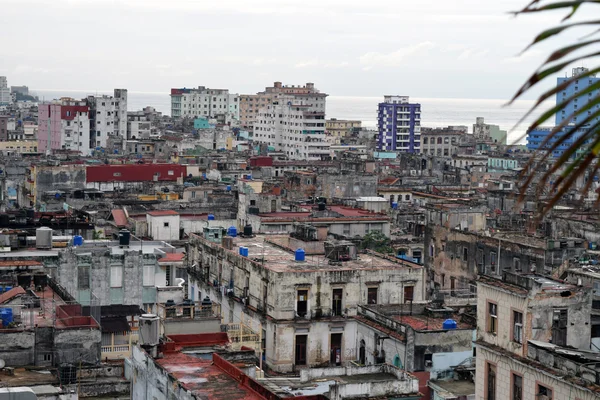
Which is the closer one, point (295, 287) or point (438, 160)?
point (295, 287)

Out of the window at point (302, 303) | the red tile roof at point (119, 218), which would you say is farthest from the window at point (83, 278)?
the red tile roof at point (119, 218)

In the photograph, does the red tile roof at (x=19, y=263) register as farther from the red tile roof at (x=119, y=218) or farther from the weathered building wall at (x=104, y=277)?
the red tile roof at (x=119, y=218)

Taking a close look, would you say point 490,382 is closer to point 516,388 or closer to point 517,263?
point 516,388

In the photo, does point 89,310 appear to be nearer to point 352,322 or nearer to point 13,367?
point 13,367

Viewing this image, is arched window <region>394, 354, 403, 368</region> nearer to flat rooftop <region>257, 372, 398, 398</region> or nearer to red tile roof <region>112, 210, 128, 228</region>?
flat rooftop <region>257, 372, 398, 398</region>

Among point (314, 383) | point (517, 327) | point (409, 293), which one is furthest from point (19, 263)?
point (517, 327)

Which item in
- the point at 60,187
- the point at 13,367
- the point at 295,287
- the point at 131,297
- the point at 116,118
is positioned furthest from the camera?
the point at 116,118

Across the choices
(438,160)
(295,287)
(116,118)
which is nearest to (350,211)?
(295,287)
